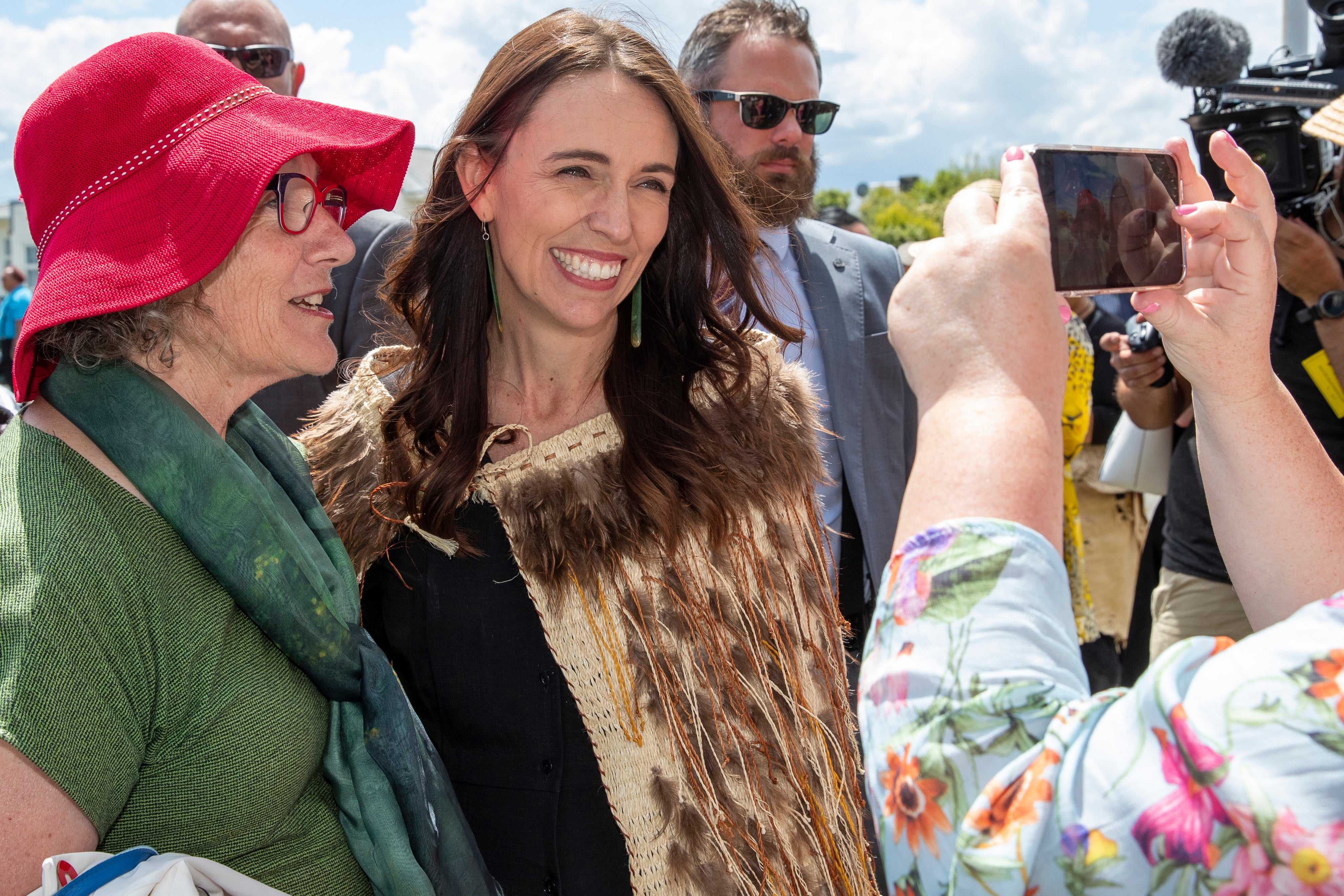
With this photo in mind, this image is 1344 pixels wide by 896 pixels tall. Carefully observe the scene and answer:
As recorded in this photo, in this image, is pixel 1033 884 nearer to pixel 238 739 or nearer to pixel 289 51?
pixel 238 739

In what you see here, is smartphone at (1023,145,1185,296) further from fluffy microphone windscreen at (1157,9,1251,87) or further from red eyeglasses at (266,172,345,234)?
fluffy microphone windscreen at (1157,9,1251,87)

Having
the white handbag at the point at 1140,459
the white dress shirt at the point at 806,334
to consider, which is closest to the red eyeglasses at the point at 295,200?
the white dress shirt at the point at 806,334

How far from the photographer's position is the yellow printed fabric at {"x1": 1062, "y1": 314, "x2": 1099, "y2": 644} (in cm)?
373

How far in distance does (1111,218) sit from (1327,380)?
2.55m

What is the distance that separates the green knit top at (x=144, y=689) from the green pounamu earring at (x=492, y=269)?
1097 millimetres

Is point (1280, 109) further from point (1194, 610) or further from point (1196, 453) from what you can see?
point (1194, 610)

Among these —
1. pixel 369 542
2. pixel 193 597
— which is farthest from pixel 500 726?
pixel 193 597

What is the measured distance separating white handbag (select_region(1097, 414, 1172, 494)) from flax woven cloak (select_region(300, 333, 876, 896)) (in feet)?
7.61

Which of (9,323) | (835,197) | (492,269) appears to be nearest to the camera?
(492,269)

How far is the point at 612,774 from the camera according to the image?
189cm

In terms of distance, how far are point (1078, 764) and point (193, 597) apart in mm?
1155

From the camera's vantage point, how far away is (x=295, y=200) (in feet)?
5.41

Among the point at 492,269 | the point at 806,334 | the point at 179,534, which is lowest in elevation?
the point at 179,534

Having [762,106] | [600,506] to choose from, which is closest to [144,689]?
[600,506]
